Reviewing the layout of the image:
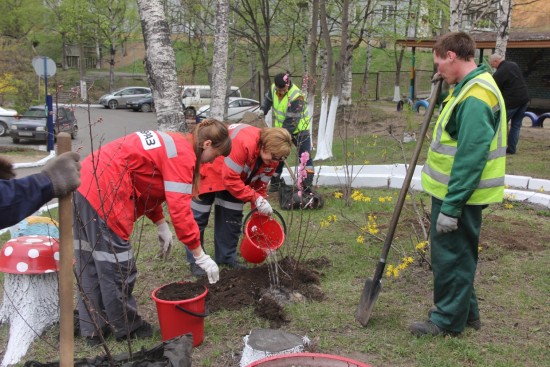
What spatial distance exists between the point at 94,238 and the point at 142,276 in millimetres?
1472

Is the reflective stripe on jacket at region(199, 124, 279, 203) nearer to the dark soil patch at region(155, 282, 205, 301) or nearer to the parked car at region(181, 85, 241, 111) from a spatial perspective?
the dark soil patch at region(155, 282, 205, 301)

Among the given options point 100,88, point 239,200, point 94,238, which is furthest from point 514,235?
point 100,88

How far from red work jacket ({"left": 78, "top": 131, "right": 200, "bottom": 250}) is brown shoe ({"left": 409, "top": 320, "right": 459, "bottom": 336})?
4.88 feet

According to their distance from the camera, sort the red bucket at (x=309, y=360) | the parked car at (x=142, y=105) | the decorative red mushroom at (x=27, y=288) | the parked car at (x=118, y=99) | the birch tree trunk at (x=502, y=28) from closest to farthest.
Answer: the red bucket at (x=309, y=360), the decorative red mushroom at (x=27, y=288), the birch tree trunk at (x=502, y=28), the parked car at (x=142, y=105), the parked car at (x=118, y=99)

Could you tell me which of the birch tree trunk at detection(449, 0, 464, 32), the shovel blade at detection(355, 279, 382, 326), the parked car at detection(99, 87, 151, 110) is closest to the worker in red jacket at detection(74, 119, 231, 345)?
the shovel blade at detection(355, 279, 382, 326)

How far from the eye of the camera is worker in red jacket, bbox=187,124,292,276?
439cm

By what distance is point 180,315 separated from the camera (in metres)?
3.34

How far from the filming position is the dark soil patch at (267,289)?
3.89 m

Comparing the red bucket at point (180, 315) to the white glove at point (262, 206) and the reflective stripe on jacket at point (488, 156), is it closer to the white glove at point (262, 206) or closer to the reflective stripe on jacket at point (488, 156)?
the white glove at point (262, 206)

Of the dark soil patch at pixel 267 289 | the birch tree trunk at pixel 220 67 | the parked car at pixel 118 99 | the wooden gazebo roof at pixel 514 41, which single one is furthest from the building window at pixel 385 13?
the parked car at pixel 118 99

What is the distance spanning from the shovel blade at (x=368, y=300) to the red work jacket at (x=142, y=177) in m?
1.17

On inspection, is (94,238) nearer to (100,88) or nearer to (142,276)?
(142,276)

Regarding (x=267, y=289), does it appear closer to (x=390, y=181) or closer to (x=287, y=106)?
(x=390, y=181)

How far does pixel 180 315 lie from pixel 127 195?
2.64ft
